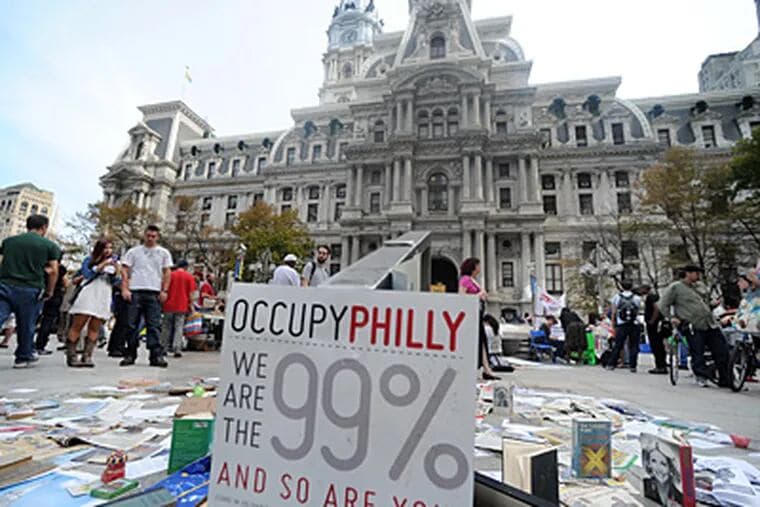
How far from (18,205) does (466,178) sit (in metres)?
95.4

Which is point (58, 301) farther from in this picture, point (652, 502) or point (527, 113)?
point (527, 113)

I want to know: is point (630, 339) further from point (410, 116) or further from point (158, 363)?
point (410, 116)

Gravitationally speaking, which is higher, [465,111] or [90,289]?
[465,111]

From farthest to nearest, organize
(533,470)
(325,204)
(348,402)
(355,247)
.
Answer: (325,204) → (355,247) → (533,470) → (348,402)

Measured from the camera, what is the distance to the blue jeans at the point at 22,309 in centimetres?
453

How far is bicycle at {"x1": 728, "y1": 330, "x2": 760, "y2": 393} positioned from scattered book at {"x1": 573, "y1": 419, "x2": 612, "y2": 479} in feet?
16.3

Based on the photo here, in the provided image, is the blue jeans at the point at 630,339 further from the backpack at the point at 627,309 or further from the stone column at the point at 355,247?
the stone column at the point at 355,247

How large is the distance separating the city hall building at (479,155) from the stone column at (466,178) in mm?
96

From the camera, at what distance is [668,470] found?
5.44 feet

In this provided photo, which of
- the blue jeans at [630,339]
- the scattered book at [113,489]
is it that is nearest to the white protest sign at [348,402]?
the scattered book at [113,489]

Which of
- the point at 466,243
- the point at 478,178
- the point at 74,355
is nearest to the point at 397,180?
the point at 478,178

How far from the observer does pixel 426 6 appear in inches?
1235

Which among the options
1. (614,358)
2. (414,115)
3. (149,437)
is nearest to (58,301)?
(149,437)

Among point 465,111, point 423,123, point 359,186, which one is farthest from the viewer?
point 359,186
